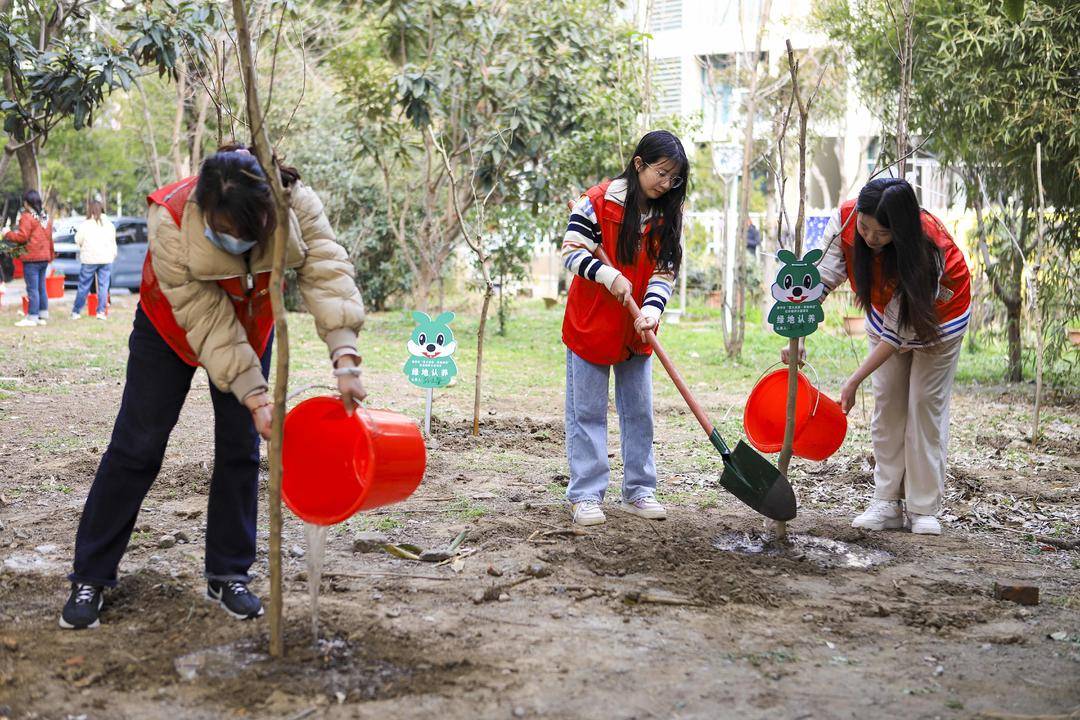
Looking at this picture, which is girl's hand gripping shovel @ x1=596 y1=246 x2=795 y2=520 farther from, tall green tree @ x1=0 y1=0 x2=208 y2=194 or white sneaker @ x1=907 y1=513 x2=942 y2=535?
tall green tree @ x1=0 y1=0 x2=208 y2=194

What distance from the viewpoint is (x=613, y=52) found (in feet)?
37.6

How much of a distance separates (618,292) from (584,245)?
29 cm

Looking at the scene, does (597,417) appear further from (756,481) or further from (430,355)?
(430,355)

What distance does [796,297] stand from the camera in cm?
400

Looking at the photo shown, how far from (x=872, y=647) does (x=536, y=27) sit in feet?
28.4

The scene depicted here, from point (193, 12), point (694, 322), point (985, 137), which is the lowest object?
point (694, 322)

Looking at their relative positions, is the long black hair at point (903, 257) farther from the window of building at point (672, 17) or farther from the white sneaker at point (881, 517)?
the window of building at point (672, 17)

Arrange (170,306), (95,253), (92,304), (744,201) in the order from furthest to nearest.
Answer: (92,304) < (95,253) < (744,201) < (170,306)

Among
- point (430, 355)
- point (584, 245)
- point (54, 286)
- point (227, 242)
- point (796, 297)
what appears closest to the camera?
point (227, 242)

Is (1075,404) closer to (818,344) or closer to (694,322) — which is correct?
(818,344)

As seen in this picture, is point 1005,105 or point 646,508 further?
point 1005,105

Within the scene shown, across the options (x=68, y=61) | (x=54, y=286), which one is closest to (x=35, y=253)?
(x=54, y=286)

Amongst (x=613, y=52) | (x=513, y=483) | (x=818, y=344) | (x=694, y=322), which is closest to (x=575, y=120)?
(x=613, y=52)

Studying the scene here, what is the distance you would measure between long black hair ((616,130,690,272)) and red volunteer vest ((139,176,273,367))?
167cm
